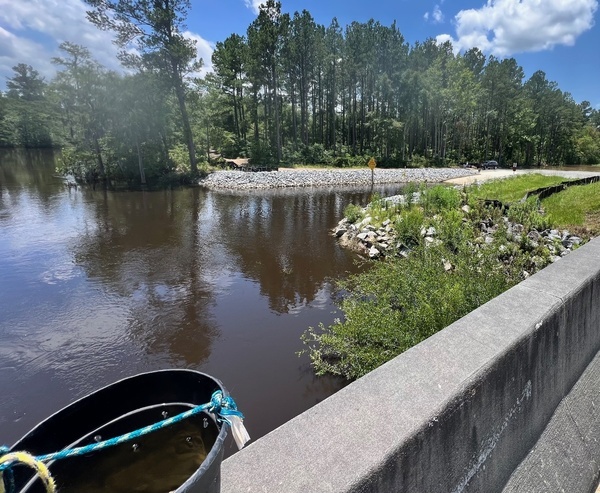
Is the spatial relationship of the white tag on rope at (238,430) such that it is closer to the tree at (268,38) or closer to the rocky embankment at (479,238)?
the rocky embankment at (479,238)

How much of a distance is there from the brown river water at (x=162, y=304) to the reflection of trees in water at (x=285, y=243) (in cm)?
6

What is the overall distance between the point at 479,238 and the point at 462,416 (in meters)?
8.37

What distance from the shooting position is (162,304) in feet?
25.7

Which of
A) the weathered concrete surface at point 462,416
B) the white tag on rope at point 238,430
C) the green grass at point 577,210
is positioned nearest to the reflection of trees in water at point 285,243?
the weathered concrete surface at point 462,416

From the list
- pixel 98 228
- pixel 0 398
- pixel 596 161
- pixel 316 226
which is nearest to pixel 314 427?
pixel 0 398

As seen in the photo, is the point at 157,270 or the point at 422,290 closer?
the point at 422,290

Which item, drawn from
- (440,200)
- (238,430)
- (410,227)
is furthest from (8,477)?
(440,200)

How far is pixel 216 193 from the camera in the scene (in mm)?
24062

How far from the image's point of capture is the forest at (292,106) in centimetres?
2573

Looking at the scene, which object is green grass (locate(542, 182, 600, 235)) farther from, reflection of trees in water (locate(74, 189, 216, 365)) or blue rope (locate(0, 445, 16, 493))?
blue rope (locate(0, 445, 16, 493))

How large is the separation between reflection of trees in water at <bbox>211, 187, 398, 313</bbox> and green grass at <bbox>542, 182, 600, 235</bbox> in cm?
565

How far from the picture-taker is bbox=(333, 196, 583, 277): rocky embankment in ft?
25.3

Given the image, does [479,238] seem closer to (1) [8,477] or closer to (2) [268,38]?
(1) [8,477]

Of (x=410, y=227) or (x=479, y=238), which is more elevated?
(x=410, y=227)
